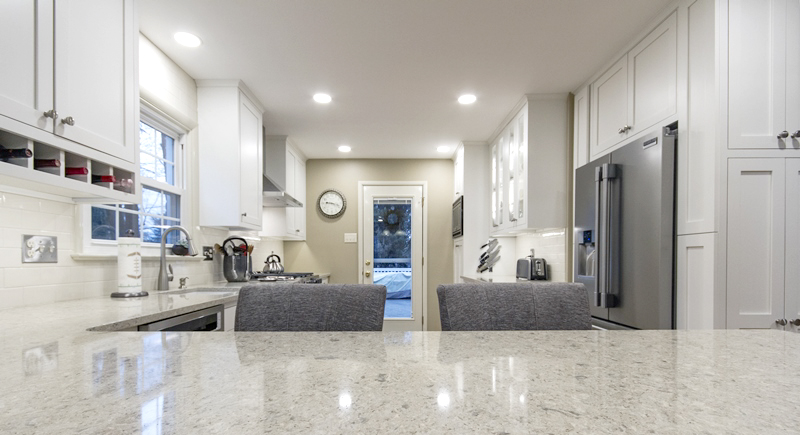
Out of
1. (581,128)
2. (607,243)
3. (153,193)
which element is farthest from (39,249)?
(581,128)

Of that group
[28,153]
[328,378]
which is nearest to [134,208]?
[28,153]

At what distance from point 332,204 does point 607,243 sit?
385 cm

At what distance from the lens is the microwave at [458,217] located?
4.89 m

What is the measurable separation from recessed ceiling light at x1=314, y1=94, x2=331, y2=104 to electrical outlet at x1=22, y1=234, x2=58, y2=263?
2025 mm

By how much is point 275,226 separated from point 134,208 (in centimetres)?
210

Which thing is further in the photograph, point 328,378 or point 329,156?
point 329,156

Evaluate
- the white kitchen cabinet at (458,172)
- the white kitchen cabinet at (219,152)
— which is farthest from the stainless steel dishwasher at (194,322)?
the white kitchen cabinet at (458,172)

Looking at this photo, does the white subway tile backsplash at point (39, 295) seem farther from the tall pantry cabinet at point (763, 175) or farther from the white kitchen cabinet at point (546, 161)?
the white kitchen cabinet at point (546, 161)

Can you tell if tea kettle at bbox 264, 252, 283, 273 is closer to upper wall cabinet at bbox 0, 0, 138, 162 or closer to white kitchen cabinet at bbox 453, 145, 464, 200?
white kitchen cabinet at bbox 453, 145, 464, 200

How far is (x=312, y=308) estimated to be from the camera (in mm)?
1201

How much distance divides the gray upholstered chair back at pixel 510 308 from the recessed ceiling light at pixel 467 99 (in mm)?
2433

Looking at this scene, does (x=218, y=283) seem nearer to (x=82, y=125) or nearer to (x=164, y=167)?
(x=164, y=167)

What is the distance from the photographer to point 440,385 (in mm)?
579

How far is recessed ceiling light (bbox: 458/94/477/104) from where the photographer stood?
134 inches
